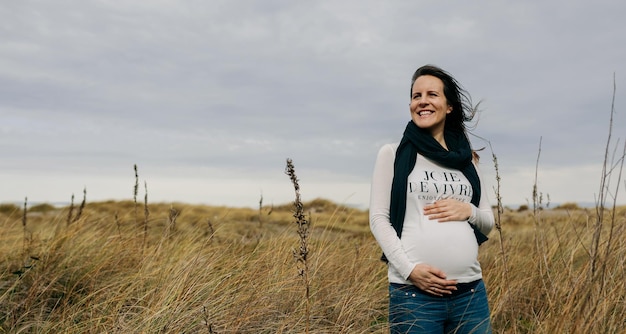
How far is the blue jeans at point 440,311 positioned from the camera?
255cm

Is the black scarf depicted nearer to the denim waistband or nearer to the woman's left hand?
the woman's left hand

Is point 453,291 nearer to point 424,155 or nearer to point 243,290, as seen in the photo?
point 424,155

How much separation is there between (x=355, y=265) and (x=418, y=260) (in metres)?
2.37

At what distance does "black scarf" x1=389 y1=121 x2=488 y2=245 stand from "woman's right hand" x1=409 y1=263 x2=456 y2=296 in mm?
222

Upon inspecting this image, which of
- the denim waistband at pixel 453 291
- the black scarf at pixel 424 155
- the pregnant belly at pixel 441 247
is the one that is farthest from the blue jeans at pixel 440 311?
the black scarf at pixel 424 155

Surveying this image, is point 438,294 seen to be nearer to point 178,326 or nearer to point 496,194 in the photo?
point 496,194

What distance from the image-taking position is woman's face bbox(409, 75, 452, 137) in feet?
9.21

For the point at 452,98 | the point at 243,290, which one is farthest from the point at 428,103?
the point at 243,290

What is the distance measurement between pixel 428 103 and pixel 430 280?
872mm

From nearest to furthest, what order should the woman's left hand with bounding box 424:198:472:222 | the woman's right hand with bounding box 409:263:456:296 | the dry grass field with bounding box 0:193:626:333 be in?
the woman's right hand with bounding box 409:263:456:296 < the woman's left hand with bounding box 424:198:472:222 < the dry grass field with bounding box 0:193:626:333

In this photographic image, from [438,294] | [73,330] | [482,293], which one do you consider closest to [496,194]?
[482,293]

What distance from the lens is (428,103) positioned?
2.82 m

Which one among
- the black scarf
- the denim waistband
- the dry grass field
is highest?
the black scarf

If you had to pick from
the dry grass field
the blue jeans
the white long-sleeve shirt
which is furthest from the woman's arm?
the dry grass field
